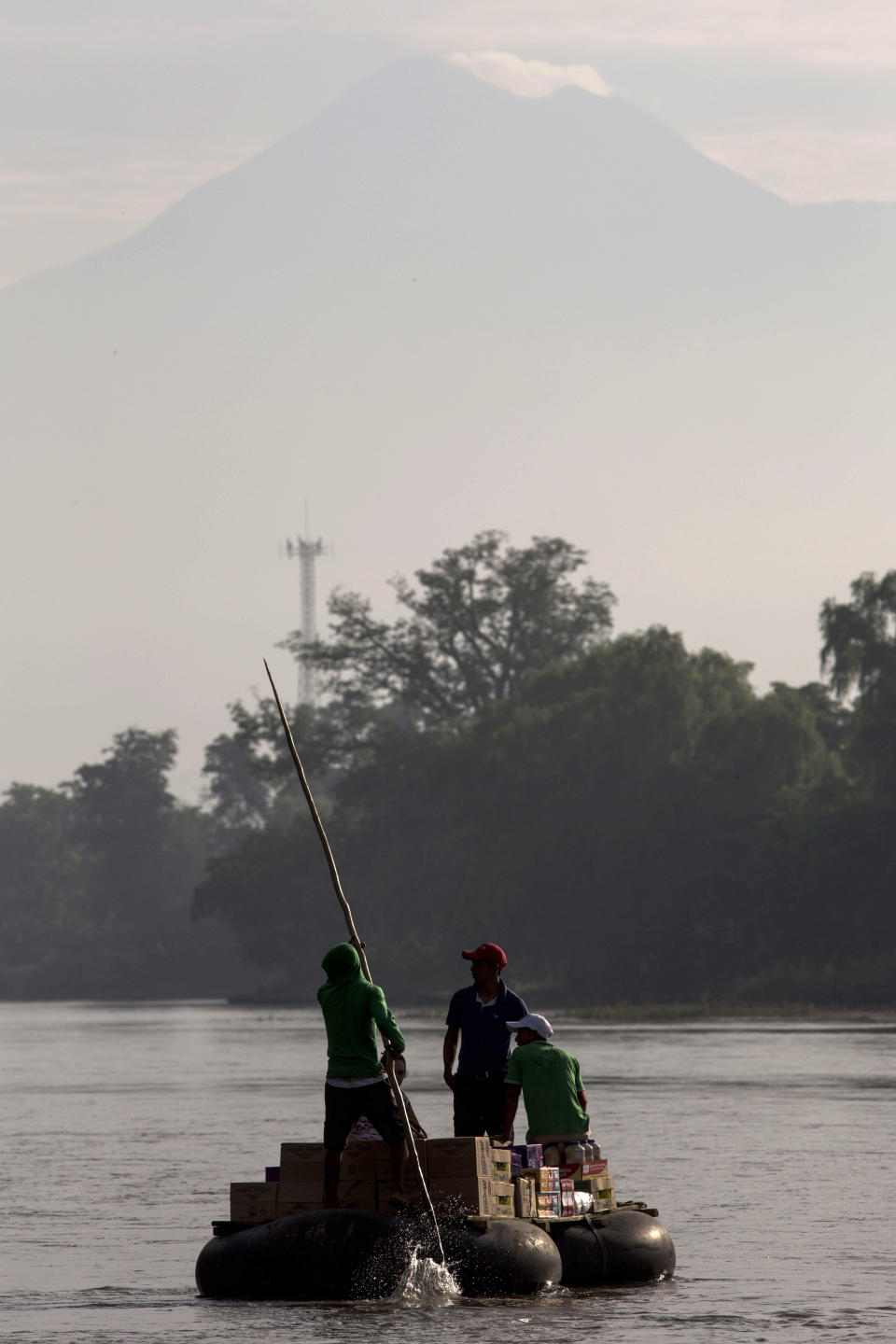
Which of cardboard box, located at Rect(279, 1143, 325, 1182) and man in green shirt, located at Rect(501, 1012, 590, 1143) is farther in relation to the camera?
man in green shirt, located at Rect(501, 1012, 590, 1143)

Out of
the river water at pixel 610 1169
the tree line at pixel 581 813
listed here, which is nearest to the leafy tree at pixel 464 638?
the tree line at pixel 581 813

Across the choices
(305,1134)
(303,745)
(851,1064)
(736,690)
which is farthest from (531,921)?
(305,1134)

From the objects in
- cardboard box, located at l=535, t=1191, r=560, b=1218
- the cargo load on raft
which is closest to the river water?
the cargo load on raft

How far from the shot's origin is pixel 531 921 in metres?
99.2

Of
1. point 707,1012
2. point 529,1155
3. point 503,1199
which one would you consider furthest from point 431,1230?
point 707,1012

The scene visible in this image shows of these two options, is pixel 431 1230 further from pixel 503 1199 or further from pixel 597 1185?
pixel 597 1185

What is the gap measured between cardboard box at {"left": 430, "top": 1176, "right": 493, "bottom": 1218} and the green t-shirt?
0.85 m

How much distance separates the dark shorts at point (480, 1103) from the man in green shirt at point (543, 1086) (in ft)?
0.52

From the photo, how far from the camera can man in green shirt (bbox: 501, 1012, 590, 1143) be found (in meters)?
16.6

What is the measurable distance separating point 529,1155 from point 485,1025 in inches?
38.0

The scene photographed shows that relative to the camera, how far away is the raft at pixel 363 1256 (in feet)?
51.5

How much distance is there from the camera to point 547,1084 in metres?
16.6

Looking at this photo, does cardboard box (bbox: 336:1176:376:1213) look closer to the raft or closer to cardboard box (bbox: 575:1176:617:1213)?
the raft

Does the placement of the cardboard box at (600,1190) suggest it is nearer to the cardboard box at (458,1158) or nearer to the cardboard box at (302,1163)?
the cardboard box at (458,1158)
